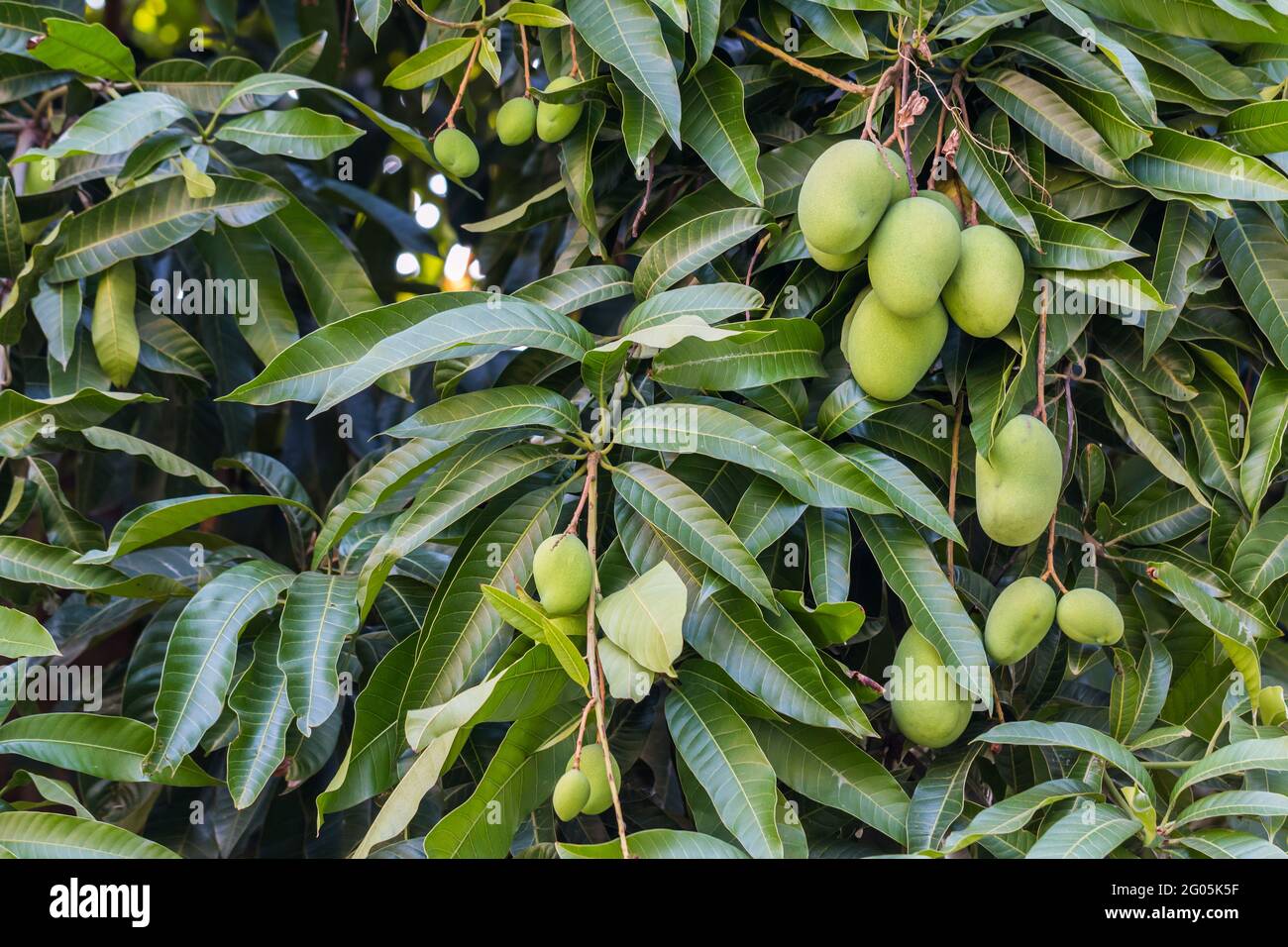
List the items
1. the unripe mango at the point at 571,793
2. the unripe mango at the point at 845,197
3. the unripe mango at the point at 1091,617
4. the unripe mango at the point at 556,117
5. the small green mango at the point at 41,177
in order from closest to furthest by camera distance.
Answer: the unripe mango at the point at 571,793 < the unripe mango at the point at 845,197 < the unripe mango at the point at 1091,617 < the unripe mango at the point at 556,117 < the small green mango at the point at 41,177

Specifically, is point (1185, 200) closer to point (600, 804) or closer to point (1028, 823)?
point (1028, 823)

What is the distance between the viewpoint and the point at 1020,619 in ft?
3.92

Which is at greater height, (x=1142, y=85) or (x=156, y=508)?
(x=1142, y=85)

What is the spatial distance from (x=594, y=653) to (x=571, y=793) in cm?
15

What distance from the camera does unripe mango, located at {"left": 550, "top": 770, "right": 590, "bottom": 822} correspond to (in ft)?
3.27

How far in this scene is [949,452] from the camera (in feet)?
4.26

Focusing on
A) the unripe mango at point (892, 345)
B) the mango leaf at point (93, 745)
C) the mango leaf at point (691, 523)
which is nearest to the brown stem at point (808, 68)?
the unripe mango at point (892, 345)

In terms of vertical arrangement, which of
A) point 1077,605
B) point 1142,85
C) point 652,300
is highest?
point 1142,85

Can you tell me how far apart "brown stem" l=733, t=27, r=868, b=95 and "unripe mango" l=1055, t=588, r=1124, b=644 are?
0.62 m

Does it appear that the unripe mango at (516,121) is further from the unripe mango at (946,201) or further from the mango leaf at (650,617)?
the mango leaf at (650,617)

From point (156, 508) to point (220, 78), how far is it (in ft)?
2.33

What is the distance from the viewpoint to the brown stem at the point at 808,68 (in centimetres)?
128

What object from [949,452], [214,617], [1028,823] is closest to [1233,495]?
[949,452]

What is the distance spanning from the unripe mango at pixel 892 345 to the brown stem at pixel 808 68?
10.3 inches
